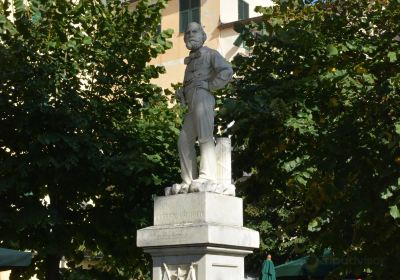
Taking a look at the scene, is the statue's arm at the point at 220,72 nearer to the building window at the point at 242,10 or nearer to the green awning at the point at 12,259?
the green awning at the point at 12,259

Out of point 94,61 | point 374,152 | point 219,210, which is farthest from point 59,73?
point 219,210

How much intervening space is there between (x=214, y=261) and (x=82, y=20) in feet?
30.4

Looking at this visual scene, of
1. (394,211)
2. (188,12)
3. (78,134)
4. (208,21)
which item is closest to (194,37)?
(394,211)

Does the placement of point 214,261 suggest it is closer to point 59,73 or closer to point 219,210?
point 219,210

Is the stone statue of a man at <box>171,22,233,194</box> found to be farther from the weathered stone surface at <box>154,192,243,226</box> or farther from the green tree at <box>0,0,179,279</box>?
the green tree at <box>0,0,179,279</box>

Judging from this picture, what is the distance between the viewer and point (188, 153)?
9039 mm

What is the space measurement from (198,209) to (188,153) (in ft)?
2.90

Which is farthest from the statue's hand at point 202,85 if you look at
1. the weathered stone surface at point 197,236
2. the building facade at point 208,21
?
the building facade at point 208,21

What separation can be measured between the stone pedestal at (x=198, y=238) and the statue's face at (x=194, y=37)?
6.42ft

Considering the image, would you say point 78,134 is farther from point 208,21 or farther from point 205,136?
point 208,21

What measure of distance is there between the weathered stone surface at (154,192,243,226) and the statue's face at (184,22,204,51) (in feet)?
6.39

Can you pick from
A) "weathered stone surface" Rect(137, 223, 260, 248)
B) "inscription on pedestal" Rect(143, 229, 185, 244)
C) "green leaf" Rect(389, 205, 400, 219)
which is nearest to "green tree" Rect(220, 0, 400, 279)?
"green leaf" Rect(389, 205, 400, 219)

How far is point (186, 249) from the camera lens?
841cm

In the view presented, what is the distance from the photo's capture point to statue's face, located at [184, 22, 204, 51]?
9125 mm
